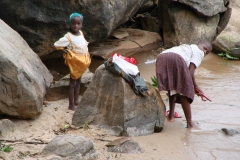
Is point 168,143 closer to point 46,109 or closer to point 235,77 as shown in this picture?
point 46,109

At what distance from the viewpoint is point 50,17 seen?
6.70 m

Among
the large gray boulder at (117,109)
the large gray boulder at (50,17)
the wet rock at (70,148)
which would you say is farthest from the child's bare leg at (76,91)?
the wet rock at (70,148)

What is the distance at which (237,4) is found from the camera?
1043 centimetres

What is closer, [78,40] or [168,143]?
[168,143]

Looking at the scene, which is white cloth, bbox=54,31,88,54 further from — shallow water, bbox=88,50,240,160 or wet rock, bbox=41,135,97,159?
wet rock, bbox=41,135,97,159

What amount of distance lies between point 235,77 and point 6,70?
4729mm

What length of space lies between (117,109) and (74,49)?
113 cm

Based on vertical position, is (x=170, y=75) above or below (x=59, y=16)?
below

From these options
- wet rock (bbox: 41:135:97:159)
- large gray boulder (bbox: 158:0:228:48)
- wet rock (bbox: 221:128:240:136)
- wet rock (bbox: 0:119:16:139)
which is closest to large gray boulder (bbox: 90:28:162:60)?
large gray boulder (bbox: 158:0:228:48)

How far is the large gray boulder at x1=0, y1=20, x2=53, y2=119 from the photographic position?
4762 millimetres

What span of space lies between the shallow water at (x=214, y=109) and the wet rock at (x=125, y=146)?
0.69m

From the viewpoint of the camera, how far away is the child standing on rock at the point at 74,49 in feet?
18.6

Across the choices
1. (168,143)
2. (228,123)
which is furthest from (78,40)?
(228,123)

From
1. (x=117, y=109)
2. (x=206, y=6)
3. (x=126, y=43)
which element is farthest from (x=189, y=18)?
(x=117, y=109)
